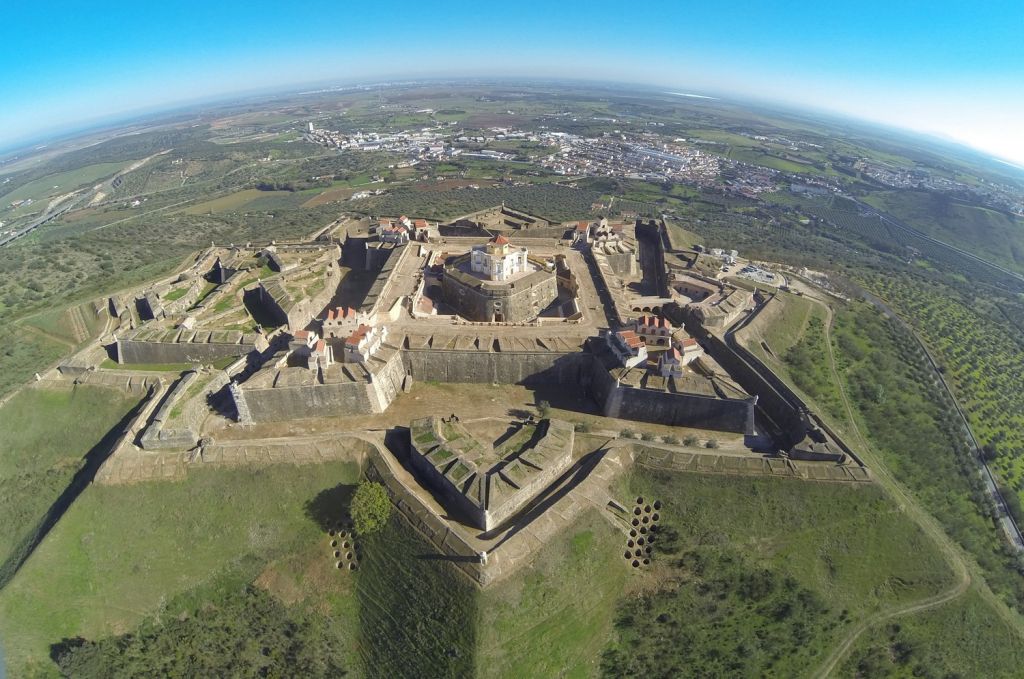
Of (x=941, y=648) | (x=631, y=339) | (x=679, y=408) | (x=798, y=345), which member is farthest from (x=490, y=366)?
Result: (x=798, y=345)

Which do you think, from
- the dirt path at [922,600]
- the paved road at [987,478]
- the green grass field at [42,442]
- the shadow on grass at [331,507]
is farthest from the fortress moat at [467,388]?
the paved road at [987,478]

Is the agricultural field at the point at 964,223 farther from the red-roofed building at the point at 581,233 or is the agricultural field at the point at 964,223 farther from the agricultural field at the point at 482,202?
the red-roofed building at the point at 581,233

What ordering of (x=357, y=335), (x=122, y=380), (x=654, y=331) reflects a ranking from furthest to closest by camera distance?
(x=122, y=380), (x=654, y=331), (x=357, y=335)

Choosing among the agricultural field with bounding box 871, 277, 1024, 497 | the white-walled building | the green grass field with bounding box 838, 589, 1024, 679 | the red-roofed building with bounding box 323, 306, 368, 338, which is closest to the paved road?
the agricultural field with bounding box 871, 277, 1024, 497

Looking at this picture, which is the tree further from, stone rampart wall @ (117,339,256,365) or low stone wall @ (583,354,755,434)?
stone rampart wall @ (117,339,256,365)

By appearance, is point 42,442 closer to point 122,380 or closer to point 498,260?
point 122,380

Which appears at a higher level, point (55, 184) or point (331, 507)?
point (55, 184)

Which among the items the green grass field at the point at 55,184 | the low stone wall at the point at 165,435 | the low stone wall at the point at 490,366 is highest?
the green grass field at the point at 55,184
